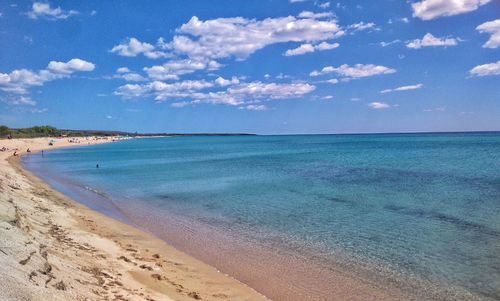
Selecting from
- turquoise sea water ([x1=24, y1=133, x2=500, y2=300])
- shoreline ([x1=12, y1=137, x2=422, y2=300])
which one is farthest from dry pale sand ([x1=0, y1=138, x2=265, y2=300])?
turquoise sea water ([x1=24, y1=133, x2=500, y2=300])

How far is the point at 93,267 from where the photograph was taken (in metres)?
10.8

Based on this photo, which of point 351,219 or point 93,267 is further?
point 351,219

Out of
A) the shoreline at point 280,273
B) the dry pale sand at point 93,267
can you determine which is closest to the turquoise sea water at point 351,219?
the shoreline at point 280,273

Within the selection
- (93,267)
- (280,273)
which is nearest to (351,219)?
(280,273)

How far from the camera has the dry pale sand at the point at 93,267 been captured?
8.03 meters

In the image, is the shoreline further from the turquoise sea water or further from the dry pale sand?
the dry pale sand

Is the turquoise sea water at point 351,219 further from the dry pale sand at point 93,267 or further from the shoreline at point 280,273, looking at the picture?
the dry pale sand at point 93,267

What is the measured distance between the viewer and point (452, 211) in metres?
21.7

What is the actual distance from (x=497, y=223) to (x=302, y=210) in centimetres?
951

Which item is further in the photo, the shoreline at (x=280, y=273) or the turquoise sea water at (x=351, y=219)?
the turquoise sea water at (x=351, y=219)

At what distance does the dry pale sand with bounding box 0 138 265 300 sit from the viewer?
8033 millimetres

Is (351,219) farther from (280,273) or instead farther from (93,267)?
(93,267)

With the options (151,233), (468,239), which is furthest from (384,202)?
(151,233)

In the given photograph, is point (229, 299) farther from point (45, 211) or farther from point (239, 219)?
point (45, 211)
